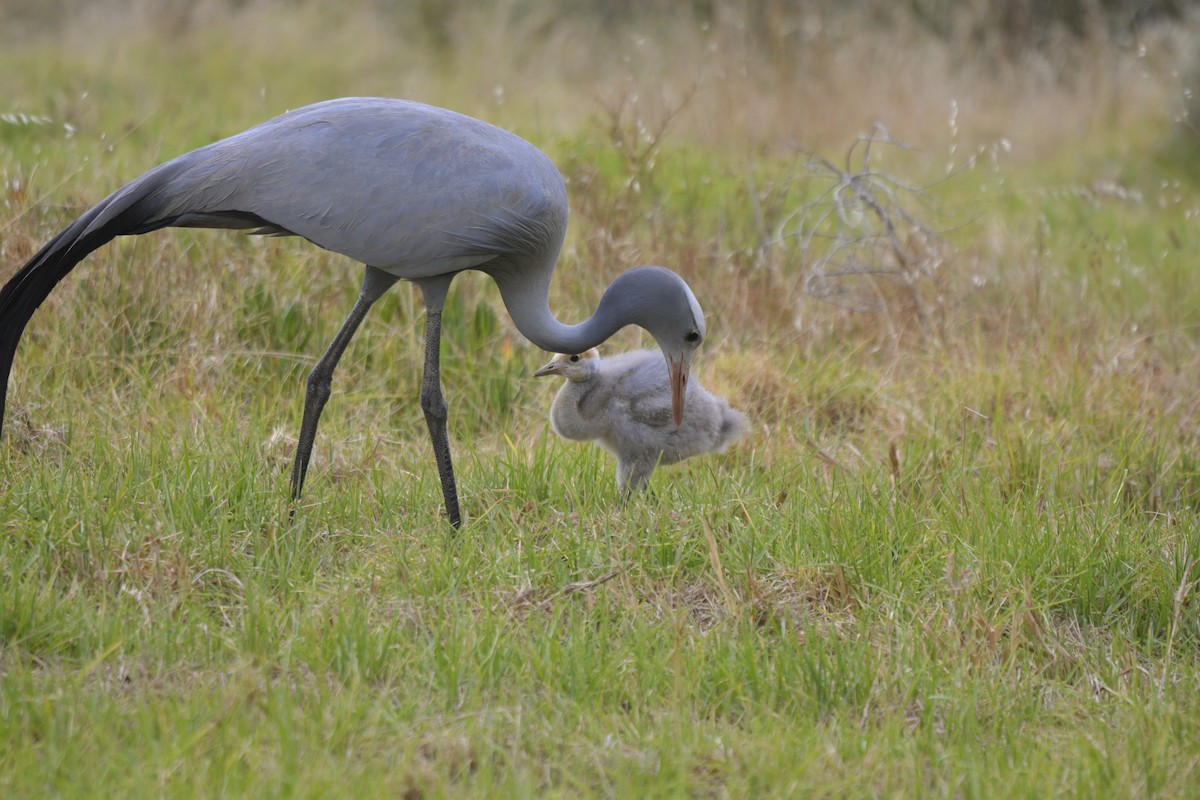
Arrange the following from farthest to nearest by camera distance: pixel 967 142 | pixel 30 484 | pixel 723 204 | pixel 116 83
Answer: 1. pixel 967 142
2. pixel 116 83
3. pixel 723 204
4. pixel 30 484

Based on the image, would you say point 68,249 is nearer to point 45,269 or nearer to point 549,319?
point 45,269

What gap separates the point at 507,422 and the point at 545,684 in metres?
2.34

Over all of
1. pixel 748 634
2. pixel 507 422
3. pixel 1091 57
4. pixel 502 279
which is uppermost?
pixel 1091 57

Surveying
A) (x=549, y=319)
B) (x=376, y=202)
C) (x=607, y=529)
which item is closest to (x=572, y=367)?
(x=549, y=319)

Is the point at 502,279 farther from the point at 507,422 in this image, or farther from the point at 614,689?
the point at 614,689

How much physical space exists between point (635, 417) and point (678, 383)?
46cm

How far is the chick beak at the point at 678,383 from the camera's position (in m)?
4.35

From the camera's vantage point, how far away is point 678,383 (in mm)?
4359

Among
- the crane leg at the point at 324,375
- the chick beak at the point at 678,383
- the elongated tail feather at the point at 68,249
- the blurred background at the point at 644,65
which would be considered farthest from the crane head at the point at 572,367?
the blurred background at the point at 644,65

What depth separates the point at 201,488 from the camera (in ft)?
13.4

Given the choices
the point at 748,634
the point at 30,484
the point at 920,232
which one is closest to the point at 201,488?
the point at 30,484

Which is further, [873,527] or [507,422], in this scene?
[507,422]

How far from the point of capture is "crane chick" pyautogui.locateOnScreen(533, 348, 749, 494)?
15.6ft

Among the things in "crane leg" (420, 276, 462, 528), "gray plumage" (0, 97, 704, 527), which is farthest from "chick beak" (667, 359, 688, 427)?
"crane leg" (420, 276, 462, 528)
